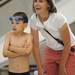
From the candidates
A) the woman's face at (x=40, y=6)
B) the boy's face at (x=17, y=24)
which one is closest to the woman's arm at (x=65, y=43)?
the woman's face at (x=40, y=6)

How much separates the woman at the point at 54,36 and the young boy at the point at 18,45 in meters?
0.07

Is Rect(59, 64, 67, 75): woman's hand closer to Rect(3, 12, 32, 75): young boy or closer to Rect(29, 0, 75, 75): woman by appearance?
Rect(29, 0, 75, 75): woman

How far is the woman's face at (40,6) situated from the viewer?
206cm

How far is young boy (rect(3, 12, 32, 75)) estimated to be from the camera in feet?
6.94

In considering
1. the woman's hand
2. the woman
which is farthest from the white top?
the woman's hand

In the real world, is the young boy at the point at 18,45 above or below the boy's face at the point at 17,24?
below

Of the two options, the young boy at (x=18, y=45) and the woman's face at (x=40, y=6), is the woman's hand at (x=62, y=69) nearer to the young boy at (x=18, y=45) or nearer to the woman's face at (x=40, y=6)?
the young boy at (x=18, y=45)

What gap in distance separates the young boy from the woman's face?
149mm

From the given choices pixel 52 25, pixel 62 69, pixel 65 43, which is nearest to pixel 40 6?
pixel 52 25

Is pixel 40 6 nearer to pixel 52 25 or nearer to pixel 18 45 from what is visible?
pixel 52 25

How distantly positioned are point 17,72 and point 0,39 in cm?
140

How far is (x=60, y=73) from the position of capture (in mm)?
2137

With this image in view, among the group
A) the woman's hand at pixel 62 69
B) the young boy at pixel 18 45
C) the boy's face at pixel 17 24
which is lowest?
the woman's hand at pixel 62 69

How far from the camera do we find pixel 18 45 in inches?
84.2
